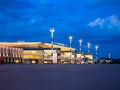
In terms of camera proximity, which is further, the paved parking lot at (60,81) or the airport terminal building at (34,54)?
the airport terminal building at (34,54)

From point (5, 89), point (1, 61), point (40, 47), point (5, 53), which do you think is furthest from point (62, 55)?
point (5, 89)

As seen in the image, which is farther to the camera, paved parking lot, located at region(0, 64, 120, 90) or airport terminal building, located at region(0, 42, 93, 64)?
airport terminal building, located at region(0, 42, 93, 64)

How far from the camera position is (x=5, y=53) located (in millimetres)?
140500

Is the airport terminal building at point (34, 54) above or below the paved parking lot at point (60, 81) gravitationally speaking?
above

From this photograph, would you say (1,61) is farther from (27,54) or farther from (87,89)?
(87,89)

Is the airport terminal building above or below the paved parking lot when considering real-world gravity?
above

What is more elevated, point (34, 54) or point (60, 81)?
point (34, 54)

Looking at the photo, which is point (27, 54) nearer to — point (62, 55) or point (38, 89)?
point (62, 55)

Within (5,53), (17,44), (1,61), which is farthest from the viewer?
(17,44)

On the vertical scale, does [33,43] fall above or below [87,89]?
above

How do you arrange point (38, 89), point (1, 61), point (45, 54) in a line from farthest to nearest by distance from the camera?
point (45, 54), point (1, 61), point (38, 89)

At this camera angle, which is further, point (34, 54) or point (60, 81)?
point (34, 54)

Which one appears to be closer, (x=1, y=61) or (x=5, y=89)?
(x=5, y=89)

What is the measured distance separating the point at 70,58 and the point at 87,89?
182 metres
